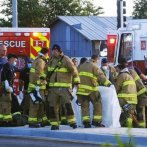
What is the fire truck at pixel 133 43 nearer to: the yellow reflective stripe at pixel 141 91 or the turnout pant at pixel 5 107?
the yellow reflective stripe at pixel 141 91

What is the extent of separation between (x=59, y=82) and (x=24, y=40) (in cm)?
649

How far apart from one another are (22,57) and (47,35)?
931mm

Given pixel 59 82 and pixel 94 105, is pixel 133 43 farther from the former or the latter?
pixel 59 82

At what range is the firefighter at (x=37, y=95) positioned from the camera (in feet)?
44.8

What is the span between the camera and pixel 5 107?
14.0 m

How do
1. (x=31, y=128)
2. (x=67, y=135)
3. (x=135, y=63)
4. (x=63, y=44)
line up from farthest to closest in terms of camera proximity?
(x=63, y=44) → (x=135, y=63) → (x=31, y=128) → (x=67, y=135)

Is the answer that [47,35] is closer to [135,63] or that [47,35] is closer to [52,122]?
[135,63]

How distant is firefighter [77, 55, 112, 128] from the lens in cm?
1348

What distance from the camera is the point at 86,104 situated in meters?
13.5

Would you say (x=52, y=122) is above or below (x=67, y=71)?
below

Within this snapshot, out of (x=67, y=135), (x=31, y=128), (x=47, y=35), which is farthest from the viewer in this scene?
(x=47, y=35)

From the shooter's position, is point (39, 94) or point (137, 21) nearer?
point (39, 94)

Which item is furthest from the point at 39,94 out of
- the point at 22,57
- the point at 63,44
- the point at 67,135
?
the point at 63,44

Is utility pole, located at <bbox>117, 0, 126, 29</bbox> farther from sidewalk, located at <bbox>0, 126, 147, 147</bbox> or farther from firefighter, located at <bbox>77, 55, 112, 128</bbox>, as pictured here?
sidewalk, located at <bbox>0, 126, 147, 147</bbox>
